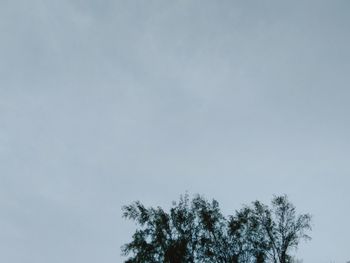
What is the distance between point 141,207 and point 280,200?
15.2m

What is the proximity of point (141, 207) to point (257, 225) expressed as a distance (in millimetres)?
12770

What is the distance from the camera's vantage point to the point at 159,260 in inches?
1688

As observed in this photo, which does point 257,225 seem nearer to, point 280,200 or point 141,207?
point 280,200

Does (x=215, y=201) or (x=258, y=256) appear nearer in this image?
(x=258, y=256)

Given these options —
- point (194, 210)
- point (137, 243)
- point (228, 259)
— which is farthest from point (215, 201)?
point (137, 243)

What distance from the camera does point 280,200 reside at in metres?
45.2

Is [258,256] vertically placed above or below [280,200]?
below

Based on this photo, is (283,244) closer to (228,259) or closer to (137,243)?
(228,259)

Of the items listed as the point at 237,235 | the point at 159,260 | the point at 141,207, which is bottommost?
the point at 159,260

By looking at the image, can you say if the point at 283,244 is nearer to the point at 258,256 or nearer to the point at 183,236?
the point at 258,256

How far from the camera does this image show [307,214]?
4412 centimetres

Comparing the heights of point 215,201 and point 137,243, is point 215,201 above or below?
above

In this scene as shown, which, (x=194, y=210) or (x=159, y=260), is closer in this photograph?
(x=159, y=260)

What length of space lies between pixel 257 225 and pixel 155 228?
10977 millimetres
